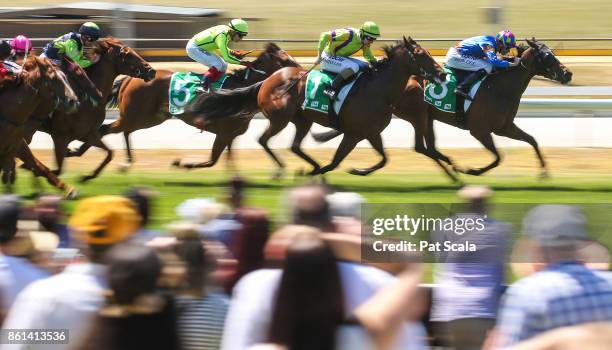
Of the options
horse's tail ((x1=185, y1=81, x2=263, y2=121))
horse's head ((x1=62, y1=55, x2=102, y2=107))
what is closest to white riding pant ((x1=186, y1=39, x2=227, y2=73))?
horse's tail ((x1=185, y1=81, x2=263, y2=121))

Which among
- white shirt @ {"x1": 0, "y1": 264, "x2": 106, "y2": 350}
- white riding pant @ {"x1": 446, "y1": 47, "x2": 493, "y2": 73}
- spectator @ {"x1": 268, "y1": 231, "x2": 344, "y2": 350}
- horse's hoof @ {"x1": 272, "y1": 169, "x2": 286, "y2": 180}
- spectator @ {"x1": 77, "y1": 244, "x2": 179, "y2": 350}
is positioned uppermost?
spectator @ {"x1": 268, "y1": 231, "x2": 344, "y2": 350}

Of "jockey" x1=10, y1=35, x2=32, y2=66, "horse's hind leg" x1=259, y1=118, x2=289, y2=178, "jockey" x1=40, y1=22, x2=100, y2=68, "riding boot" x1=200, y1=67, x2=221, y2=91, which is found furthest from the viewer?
"riding boot" x1=200, y1=67, x2=221, y2=91

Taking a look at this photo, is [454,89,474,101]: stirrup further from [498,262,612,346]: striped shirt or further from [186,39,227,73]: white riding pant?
[498,262,612,346]: striped shirt

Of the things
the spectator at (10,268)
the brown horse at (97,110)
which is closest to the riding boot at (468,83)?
the brown horse at (97,110)

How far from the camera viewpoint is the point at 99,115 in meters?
12.0

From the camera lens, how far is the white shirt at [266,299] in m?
3.19

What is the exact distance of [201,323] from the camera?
3.99 m

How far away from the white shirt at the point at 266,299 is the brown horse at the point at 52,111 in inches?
291

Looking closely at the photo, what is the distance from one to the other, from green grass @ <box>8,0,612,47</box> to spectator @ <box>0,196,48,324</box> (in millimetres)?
24755

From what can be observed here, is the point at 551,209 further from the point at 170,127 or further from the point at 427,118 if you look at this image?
the point at 170,127

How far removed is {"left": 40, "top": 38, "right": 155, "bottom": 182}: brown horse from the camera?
1172 cm

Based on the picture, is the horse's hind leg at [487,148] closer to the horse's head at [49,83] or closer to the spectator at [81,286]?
the horse's head at [49,83]

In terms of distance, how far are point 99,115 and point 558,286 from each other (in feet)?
30.0

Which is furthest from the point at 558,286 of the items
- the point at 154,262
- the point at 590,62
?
the point at 590,62
